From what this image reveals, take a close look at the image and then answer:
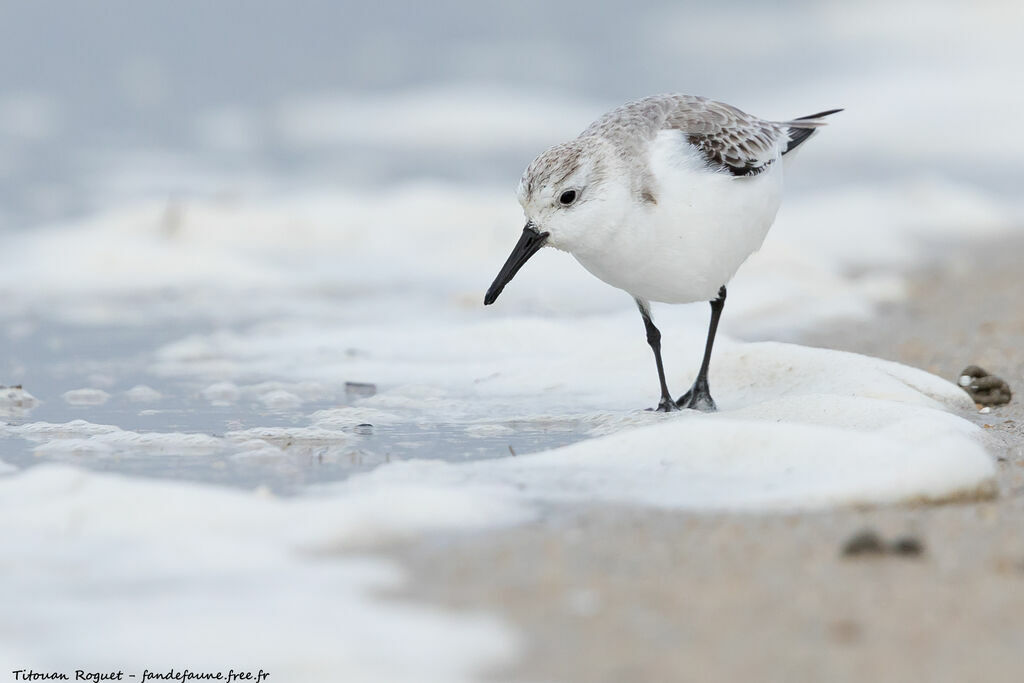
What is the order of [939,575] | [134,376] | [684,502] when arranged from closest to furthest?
[939,575]
[684,502]
[134,376]

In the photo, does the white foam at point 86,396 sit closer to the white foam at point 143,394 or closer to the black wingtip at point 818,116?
the white foam at point 143,394

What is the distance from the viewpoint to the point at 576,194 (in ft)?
14.9

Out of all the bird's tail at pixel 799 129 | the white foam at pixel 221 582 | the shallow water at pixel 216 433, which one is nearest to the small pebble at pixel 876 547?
the white foam at pixel 221 582

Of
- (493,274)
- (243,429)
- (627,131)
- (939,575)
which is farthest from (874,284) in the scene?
(939,575)

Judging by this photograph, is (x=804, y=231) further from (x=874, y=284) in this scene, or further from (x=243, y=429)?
(x=243, y=429)

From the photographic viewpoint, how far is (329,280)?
11008 mm

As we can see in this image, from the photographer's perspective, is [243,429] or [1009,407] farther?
[1009,407]

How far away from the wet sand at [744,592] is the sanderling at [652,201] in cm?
164

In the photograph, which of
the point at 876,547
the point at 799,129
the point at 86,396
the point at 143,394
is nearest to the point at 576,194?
the point at 799,129

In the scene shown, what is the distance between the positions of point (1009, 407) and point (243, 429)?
10.7 ft

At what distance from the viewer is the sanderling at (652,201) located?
4547 millimetres

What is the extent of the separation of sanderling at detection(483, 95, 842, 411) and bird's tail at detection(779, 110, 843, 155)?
69cm

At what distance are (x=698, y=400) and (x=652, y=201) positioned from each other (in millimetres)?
1047

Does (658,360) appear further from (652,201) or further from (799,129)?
(799,129)
